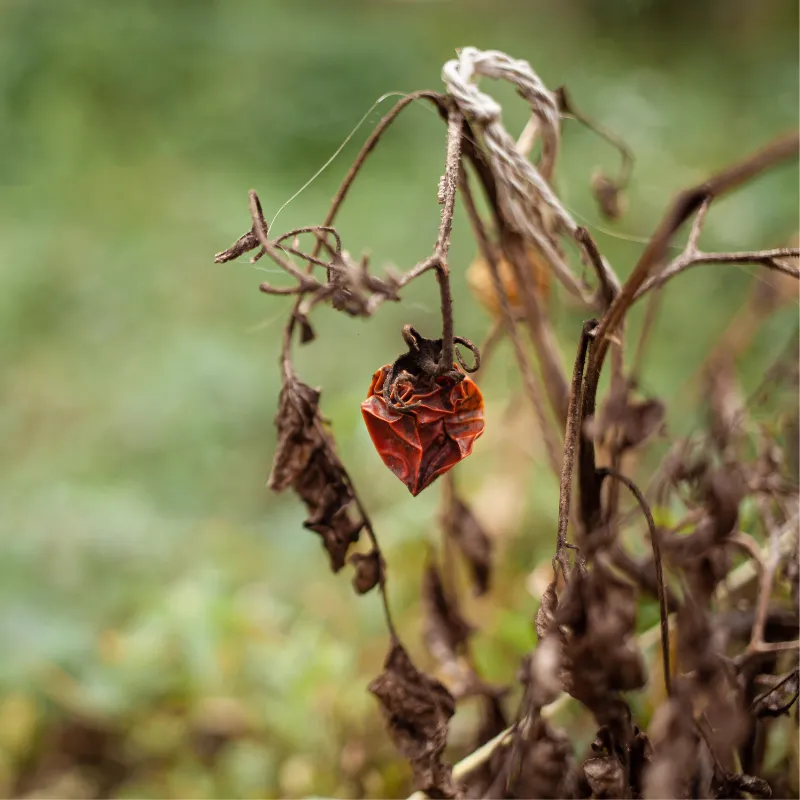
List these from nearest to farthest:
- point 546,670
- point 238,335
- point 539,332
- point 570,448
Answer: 1. point 546,670
2. point 570,448
3. point 539,332
4. point 238,335

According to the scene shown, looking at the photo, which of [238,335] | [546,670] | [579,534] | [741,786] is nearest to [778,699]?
[741,786]

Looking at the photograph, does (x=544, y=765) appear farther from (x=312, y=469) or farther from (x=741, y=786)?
(x=312, y=469)

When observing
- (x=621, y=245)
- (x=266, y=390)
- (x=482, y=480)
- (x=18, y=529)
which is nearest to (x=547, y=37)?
(x=621, y=245)

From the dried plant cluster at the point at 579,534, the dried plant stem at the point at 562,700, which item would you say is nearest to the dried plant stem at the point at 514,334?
the dried plant cluster at the point at 579,534

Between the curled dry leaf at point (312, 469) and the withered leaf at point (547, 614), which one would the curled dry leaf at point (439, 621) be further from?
the withered leaf at point (547, 614)

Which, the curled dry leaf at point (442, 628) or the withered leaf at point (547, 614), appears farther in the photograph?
the curled dry leaf at point (442, 628)

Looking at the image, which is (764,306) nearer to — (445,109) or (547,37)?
(445,109)
